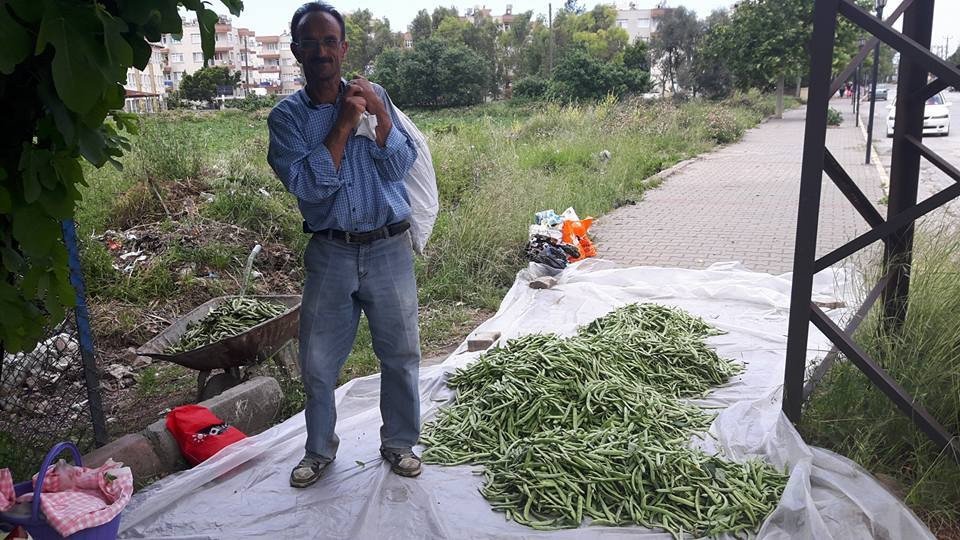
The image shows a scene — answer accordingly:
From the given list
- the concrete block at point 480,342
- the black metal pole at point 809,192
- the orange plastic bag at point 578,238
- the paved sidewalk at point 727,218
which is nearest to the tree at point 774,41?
the paved sidewalk at point 727,218

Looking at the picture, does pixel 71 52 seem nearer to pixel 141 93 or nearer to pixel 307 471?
pixel 307 471

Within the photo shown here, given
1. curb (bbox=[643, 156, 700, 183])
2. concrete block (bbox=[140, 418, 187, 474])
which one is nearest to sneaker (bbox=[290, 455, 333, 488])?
concrete block (bbox=[140, 418, 187, 474])

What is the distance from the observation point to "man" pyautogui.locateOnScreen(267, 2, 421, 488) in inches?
133

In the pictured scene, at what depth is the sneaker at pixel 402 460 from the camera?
377 cm

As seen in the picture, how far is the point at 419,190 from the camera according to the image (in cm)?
375

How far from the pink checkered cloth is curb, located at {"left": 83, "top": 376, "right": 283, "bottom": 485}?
113 centimetres

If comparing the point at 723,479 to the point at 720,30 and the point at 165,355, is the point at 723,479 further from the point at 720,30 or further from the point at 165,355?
the point at 720,30

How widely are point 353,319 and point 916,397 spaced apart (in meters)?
2.80

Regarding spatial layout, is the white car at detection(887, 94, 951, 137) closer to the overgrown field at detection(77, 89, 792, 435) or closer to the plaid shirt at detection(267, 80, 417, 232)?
the overgrown field at detection(77, 89, 792, 435)

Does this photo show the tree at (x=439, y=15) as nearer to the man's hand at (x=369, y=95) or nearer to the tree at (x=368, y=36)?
the tree at (x=368, y=36)

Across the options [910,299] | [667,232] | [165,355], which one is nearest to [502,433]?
[165,355]

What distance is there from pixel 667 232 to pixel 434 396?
21.5 ft

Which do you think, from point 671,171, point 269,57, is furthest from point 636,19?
point 671,171

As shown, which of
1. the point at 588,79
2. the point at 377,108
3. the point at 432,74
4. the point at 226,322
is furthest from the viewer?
the point at 432,74
